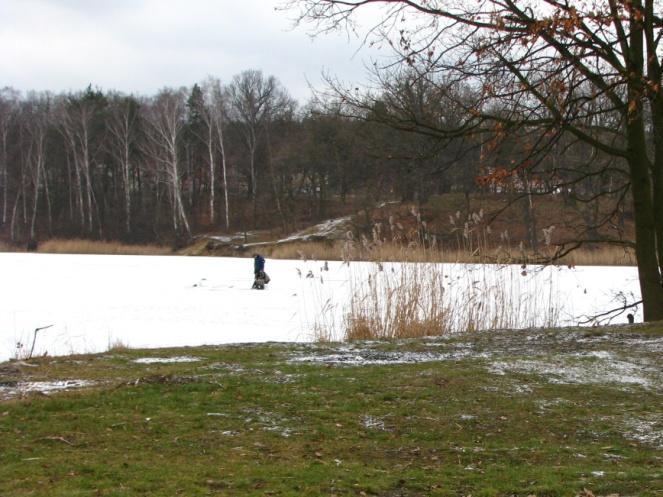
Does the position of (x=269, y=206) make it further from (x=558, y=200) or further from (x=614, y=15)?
(x=614, y=15)

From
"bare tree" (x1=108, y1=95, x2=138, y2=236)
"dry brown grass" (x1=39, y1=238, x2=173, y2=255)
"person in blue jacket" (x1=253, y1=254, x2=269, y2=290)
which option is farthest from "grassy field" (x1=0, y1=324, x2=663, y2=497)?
"bare tree" (x1=108, y1=95, x2=138, y2=236)

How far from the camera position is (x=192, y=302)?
17.1m

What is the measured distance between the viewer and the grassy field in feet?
12.2

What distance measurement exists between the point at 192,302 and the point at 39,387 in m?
11.3

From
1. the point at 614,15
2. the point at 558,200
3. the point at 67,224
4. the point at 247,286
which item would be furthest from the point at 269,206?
the point at 614,15

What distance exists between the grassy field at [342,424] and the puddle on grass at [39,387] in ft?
0.11

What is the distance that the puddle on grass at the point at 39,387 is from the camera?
18.5 ft

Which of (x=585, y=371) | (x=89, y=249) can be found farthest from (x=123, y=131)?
(x=585, y=371)

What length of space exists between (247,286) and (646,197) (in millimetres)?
13691

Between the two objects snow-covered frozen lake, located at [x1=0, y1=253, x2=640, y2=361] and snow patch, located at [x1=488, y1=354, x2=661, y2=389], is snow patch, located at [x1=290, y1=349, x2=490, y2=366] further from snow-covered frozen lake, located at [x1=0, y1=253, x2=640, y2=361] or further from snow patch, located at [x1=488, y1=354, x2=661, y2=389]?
snow-covered frozen lake, located at [x1=0, y1=253, x2=640, y2=361]

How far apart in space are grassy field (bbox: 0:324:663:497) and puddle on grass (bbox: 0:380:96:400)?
0.03 metres

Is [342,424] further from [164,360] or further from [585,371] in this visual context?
[164,360]

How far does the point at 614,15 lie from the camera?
6.74 m

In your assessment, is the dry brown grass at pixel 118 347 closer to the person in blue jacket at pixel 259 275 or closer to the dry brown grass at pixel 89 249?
the person in blue jacket at pixel 259 275
